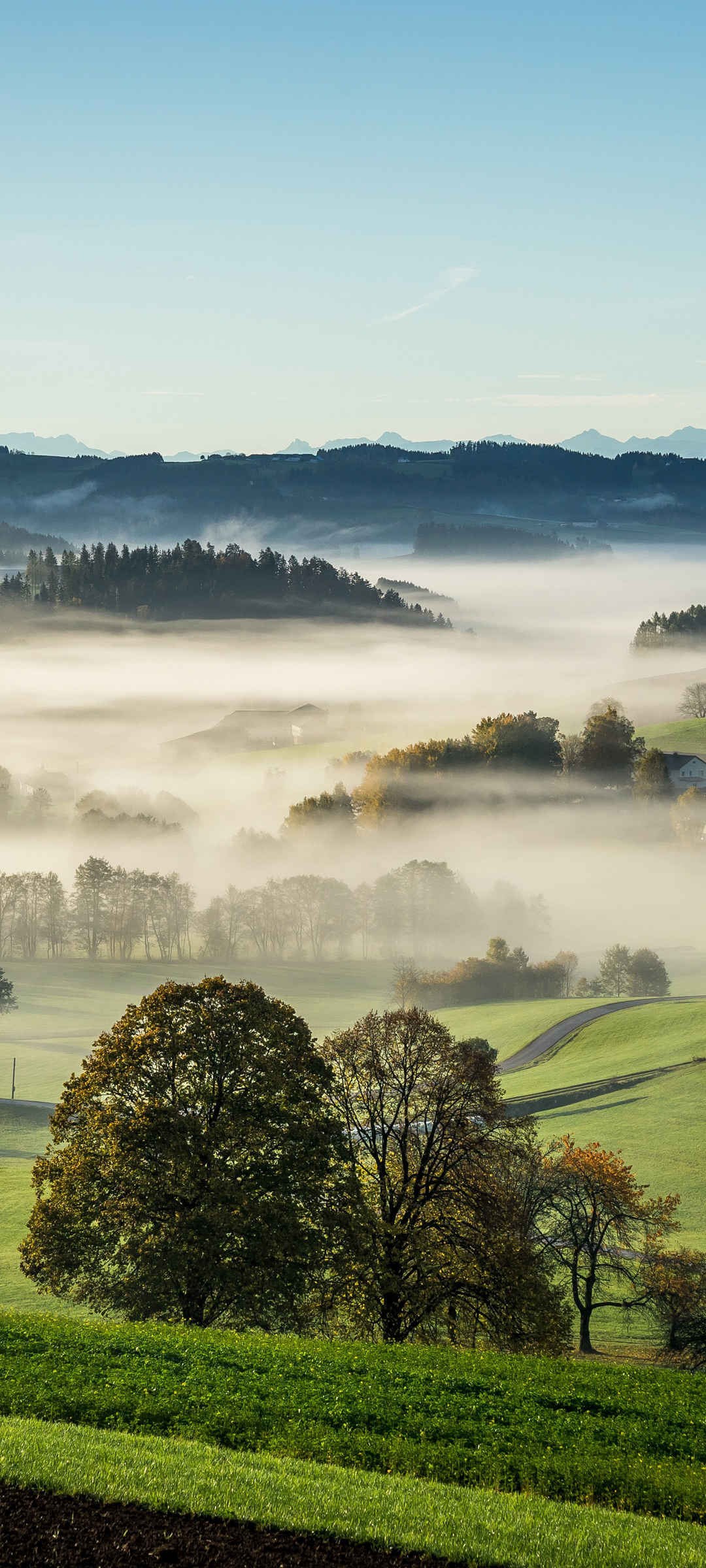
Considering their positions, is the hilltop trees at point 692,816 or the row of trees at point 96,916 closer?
the row of trees at point 96,916

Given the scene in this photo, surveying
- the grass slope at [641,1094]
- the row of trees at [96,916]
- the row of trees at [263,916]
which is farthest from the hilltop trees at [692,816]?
the row of trees at [96,916]

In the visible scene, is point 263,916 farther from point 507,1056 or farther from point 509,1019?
point 507,1056

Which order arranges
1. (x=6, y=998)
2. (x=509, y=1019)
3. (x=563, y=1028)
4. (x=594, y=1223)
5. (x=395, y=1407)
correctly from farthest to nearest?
(x=6, y=998) < (x=509, y=1019) < (x=563, y=1028) < (x=594, y=1223) < (x=395, y=1407)

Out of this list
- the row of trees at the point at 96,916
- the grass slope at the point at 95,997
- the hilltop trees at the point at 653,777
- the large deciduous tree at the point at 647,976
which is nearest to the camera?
the grass slope at the point at 95,997

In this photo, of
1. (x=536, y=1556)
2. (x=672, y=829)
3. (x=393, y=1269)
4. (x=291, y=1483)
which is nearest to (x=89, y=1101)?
(x=393, y=1269)

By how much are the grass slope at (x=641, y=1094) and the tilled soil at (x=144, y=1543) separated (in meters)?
51.7

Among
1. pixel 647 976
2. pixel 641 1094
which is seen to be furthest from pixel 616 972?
pixel 641 1094

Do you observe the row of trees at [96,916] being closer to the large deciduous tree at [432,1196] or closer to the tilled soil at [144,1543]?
→ the large deciduous tree at [432,1196]

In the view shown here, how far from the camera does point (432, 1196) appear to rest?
3756 centimetres

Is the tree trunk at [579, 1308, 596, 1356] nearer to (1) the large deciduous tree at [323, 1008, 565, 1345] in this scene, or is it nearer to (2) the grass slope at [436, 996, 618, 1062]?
(1) the large deciduous tree at [323, 1008, 565, 1345]

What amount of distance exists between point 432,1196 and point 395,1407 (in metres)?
14.9

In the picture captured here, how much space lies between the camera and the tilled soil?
15281mm

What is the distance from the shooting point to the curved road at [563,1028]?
114688 millimetres

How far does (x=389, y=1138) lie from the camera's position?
141 ft
